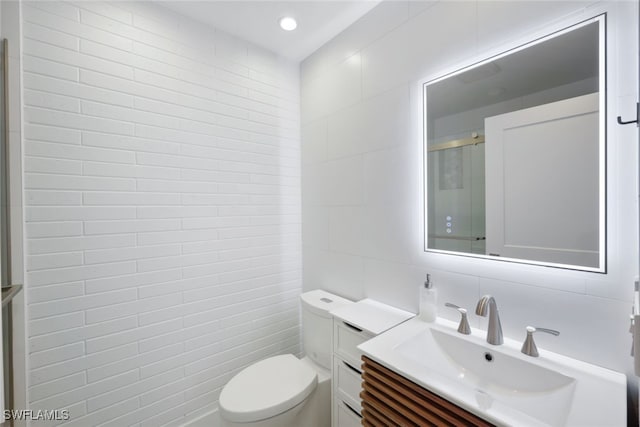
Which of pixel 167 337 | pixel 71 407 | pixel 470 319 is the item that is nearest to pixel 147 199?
pixel 167 337

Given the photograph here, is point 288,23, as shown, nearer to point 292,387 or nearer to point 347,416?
point 292,387

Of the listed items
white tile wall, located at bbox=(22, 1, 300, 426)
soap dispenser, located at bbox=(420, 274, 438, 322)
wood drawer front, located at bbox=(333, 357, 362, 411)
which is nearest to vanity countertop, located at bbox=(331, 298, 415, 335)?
soap dispenser, located at bbox=(420, 274, 438, 322)

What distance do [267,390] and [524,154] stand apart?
164 cm

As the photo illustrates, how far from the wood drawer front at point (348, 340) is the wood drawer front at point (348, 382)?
0.13 feet

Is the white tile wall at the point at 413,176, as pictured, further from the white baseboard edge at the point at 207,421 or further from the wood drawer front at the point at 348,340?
the white baseboard edge at the point at 207,421

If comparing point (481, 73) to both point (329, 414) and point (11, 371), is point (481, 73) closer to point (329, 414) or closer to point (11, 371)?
point (329, 414)

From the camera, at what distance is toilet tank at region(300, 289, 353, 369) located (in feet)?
5.32

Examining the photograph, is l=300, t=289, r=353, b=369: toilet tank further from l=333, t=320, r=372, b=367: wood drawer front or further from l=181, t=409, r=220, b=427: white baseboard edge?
l=181, t=409, r=220, b=427: white baseboard edge

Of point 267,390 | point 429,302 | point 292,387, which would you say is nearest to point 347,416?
point 292,387

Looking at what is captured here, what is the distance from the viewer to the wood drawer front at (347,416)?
4.19 feet

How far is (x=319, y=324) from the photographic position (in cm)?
168

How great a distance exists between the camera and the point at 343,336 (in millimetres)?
1375

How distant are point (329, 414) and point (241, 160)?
5.67 feet

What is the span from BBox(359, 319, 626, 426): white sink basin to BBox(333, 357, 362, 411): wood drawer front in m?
0.32
